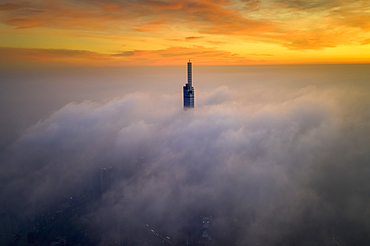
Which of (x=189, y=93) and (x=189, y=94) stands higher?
(x=189, y=93)

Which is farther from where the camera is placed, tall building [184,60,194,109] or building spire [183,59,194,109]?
tall building [184,60,194,109]

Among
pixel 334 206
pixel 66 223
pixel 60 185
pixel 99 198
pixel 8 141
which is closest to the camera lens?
pixel 334 206

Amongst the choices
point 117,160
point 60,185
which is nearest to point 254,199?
point 117,160

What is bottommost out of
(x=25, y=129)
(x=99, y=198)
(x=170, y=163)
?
(x=99, y=198)

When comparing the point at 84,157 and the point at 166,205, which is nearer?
the point at 166,205

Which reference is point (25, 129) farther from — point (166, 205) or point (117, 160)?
point (166, 205)

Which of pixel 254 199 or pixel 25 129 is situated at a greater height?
pixel 25 129

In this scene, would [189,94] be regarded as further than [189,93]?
Yes

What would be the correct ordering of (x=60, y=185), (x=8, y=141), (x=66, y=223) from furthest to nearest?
(x=8, y=141) → (x=60, y=185) → (x=66, y=223)

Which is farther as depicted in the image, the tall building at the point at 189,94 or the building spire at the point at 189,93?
the tall building at the point at 189,94

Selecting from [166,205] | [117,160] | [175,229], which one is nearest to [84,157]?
[117,160]
